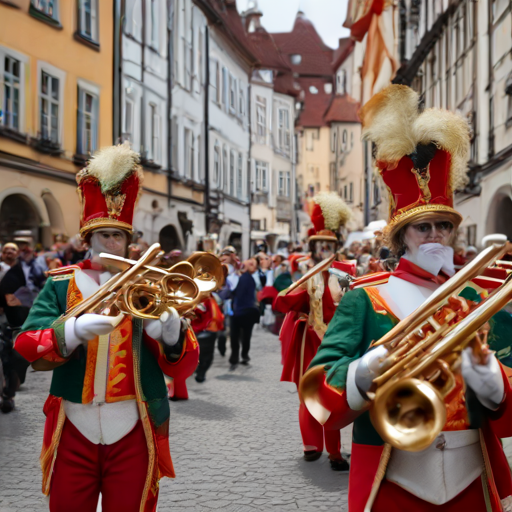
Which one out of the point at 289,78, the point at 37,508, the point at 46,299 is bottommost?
the point at 37,508

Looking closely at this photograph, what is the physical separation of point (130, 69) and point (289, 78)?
103 ft

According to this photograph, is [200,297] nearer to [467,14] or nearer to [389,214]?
[389,214]

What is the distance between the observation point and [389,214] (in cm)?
324

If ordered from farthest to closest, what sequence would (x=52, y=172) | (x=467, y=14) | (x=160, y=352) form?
(x=467, y=14) → (x=52, y=172) → (x=160, y=352)

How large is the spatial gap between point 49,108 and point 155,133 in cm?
685

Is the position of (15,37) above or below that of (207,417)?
above

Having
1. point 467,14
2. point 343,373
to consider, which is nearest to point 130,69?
point 467,14

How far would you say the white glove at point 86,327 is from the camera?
3.34 m

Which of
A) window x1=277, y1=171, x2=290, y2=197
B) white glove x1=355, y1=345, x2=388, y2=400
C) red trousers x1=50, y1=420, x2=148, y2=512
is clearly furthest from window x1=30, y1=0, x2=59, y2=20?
window x1=277, y1=171, x2=290, y2=197

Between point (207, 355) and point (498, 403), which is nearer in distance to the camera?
point (498, 403)

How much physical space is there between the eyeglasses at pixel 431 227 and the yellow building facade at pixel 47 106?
12344 millimetres

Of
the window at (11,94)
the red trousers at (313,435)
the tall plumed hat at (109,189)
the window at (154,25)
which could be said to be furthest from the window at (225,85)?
the tall plumed hat at (109,189)

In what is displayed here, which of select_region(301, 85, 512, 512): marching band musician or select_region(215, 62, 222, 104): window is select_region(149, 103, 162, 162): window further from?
select_region(301, 85, 512, 512): marching band musician

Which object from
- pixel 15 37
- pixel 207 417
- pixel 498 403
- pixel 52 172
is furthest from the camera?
pixel 52 172
